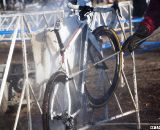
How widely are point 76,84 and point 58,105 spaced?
2.07 feet

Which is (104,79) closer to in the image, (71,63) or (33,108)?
(71,63)

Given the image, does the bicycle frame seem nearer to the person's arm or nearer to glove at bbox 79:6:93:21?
glove at bbox 79:6:93:21

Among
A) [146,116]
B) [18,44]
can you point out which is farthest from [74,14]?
[18,44]

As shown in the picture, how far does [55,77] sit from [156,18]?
141 centimetres

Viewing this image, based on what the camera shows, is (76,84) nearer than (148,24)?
No

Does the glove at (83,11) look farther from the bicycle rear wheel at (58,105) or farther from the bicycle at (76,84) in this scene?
the bicycle rear wheel at (58,105)

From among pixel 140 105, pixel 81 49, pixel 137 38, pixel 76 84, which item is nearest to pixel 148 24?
pixel 137 38

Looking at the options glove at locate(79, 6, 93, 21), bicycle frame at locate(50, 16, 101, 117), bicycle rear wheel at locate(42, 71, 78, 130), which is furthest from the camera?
glove at locate(79, 6, 93, 21)

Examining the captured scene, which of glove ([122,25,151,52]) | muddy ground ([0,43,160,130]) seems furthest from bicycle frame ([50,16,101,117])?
muddy ground ([0,43,160,130])

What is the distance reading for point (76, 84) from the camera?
582 centimetres

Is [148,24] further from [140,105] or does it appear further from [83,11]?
[140,105]

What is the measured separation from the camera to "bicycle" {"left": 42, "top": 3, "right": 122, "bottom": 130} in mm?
5029

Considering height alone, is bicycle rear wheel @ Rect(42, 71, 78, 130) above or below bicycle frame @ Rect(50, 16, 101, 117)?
below

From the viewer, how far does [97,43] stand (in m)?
6.34
